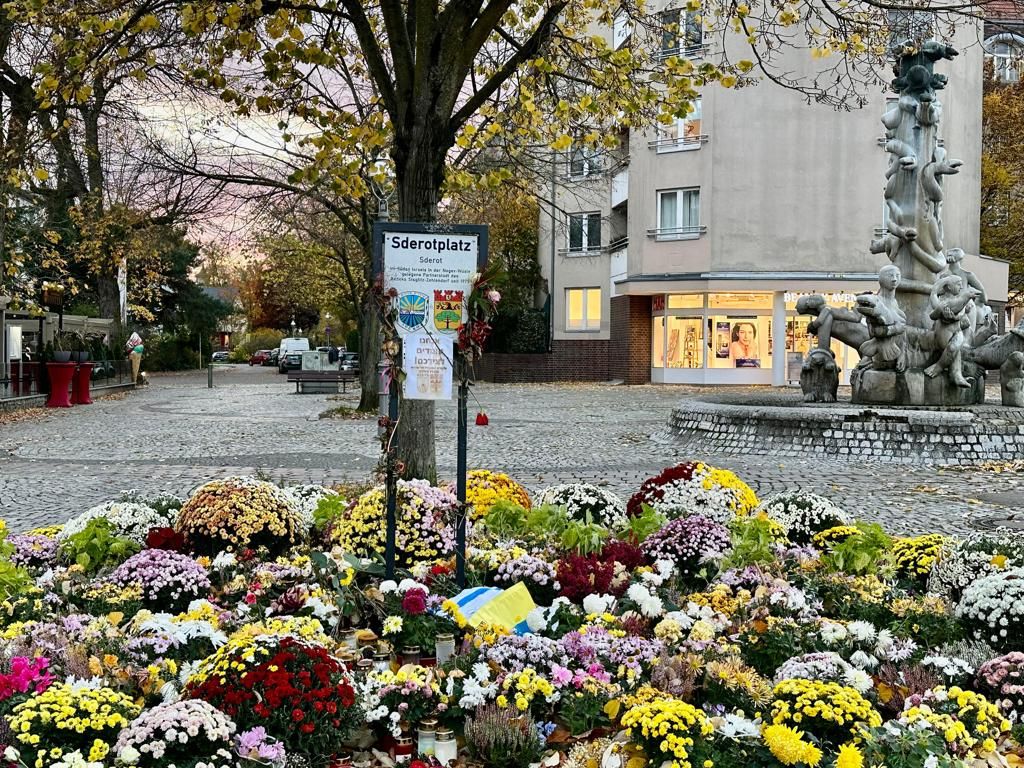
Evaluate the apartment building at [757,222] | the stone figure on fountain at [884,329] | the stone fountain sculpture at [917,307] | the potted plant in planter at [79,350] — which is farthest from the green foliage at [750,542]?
the apartment building at [757,222]

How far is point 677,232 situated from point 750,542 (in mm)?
30952

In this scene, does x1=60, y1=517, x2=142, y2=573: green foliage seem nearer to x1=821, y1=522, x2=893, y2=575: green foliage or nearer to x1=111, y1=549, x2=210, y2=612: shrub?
x1=111, y1=549, x2=210, y2=612: shrub

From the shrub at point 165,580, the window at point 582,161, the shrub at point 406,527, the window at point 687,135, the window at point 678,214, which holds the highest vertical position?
the window at point 687,135

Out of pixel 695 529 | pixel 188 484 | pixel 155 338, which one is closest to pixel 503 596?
pixel 695 529

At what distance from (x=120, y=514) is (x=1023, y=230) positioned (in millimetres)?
41369

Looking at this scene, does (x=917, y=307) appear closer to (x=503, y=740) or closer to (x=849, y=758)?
(x=849, y=758)

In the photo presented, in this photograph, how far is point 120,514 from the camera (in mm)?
6609

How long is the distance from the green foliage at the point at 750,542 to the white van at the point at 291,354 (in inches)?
2108

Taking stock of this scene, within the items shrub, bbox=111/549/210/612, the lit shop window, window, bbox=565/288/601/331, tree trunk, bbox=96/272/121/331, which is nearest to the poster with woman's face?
the lit shop window

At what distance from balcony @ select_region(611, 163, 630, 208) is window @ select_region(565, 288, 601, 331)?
371 centimetres

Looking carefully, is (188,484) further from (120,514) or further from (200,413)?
(200,413)

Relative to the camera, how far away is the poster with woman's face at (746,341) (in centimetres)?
3634

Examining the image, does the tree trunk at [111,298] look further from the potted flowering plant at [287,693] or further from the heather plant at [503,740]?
the heather plant at [503,740]

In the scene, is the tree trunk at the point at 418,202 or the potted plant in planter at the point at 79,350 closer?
the tree trunk at the point at 418,202
